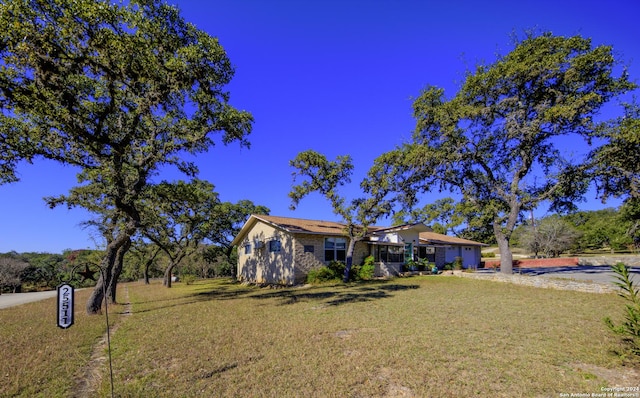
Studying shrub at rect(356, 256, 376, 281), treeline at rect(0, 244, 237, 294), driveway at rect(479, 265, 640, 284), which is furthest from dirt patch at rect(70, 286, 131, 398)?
driveway at rect(479, 265, 640, 284)

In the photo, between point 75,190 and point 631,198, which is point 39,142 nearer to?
point 75,190

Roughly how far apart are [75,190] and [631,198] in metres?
28.0

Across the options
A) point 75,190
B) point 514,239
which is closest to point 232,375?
point 75,190

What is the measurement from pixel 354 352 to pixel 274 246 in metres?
15.5

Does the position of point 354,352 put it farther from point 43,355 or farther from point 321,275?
point 321,275

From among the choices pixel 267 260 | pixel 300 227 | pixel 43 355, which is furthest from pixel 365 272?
pixel 43 355

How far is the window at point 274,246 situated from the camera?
2042 centimetres

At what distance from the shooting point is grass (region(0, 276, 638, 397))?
4406mm

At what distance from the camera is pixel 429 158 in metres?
18.5

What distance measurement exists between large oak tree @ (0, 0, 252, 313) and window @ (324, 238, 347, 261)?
10.5m

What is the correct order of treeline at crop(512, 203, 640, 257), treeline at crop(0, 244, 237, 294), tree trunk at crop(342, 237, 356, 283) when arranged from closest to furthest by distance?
tree trunk at crop(342, 237, 356, 283) → treeline at crop(0, 244, 237, 294) → treeline at crop(512, 203, 640, 257)

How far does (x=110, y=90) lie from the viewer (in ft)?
32.4

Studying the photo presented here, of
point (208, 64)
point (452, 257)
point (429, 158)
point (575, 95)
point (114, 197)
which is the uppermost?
point (575, 95)

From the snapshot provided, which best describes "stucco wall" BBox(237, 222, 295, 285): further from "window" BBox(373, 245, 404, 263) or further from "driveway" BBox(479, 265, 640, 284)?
"driveway" BBox(479, 265, 640, 284)
